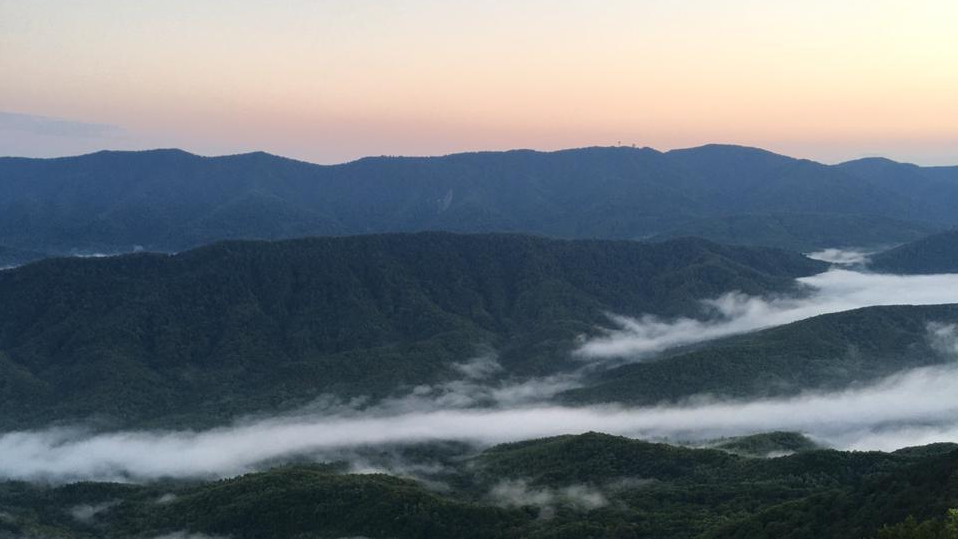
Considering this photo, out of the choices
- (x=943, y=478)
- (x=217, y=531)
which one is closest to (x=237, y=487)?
(x=217, y=531)

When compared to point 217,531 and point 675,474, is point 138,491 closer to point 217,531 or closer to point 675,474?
point 217,531

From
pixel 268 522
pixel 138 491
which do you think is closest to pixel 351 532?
pixel 268 522

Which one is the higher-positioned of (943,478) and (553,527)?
(943,478)

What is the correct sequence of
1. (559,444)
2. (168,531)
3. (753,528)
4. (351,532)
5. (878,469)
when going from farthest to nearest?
1. (559,444)
2. (168,531)
3. (351,532)
4. (878,469)
5. (753,528)

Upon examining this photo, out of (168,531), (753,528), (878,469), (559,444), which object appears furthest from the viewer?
(559,444)

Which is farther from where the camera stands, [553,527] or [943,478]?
[553,527]

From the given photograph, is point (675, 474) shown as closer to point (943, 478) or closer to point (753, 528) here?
point (753, 528)
